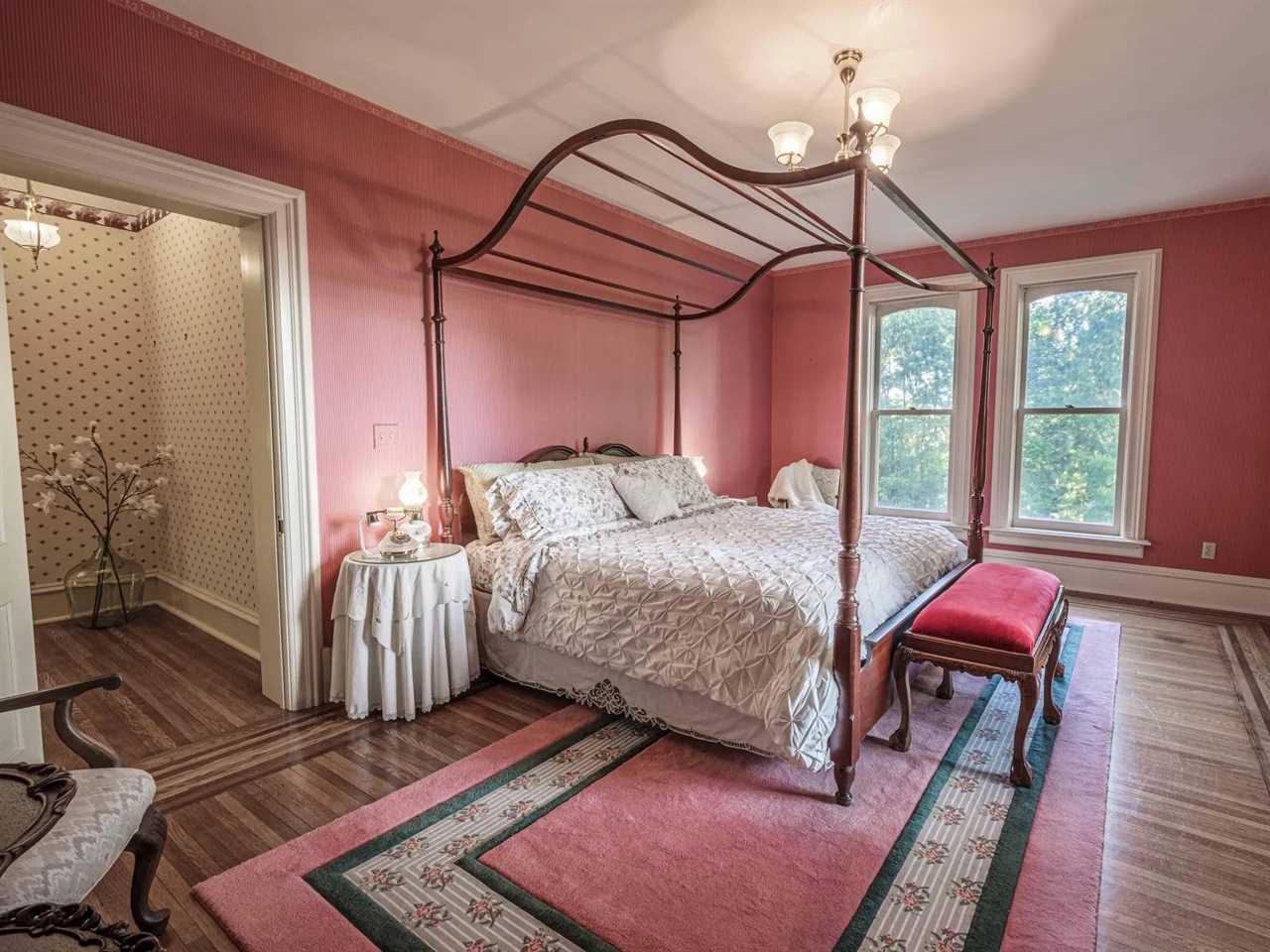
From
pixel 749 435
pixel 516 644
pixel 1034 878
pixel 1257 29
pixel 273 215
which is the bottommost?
pixel 1034 878

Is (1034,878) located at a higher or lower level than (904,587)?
lower

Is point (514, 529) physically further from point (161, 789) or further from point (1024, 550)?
point (1024, 550)

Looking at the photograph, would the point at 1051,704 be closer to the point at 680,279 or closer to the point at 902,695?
the point at 902,695

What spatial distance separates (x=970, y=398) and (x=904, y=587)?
2.99 metres

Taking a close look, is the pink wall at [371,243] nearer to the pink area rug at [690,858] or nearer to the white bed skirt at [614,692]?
the white bed skirt at [614,692]

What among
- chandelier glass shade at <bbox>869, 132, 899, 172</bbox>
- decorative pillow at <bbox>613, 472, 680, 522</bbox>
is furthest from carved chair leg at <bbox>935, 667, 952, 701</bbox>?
chandelier glass shade at <bbox>869, 132, 899, 172</bbox>

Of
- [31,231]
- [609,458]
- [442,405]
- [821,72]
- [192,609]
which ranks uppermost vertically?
[821,72]

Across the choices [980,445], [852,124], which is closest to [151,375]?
[852,124]

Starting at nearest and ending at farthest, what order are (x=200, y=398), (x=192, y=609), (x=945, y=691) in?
(x=945, y=691), (x=200, y=398), (x=192, y=609)

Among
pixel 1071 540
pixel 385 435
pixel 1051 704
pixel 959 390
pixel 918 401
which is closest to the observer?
pixel 1051 704

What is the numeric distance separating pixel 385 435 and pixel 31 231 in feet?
8.18

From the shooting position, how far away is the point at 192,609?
407cm

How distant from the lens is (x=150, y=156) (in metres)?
2.25

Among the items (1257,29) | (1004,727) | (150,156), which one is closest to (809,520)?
(1004,727)
